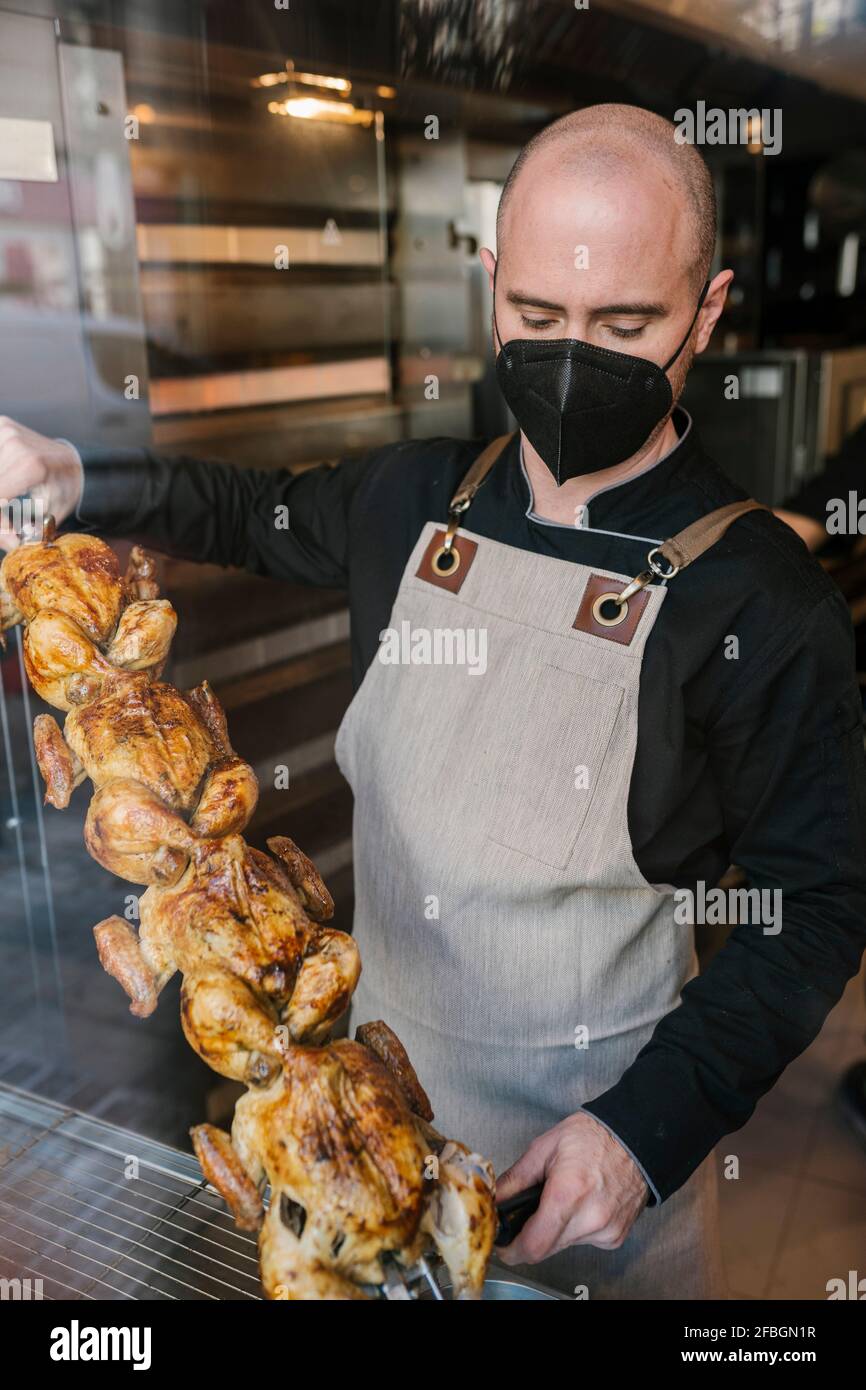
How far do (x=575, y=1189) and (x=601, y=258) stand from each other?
0.74 meters

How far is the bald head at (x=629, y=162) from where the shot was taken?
90 cm

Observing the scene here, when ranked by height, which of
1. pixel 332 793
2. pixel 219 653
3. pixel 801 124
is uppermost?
pixel 801 124

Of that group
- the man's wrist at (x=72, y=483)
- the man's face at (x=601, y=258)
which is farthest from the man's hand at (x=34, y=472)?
the man's face at (x=601, y=258)

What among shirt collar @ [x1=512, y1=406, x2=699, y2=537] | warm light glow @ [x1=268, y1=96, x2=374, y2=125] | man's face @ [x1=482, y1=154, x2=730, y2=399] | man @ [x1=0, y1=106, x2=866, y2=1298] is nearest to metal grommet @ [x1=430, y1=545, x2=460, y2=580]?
man @ [x1=0, y1=106, x2=866, y2=1298]

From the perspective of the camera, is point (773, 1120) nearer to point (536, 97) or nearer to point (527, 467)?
point (527, 467)

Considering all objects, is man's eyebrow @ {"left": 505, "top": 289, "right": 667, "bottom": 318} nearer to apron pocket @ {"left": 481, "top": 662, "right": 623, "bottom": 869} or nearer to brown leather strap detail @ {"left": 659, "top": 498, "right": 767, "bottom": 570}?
brown leather strap detail @ {"left": 659, "top": 498, "right": 767, "bottom": 570}

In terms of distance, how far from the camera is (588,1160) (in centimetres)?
89

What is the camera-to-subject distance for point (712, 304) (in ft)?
3.34

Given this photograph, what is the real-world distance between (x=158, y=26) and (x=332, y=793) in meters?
0.92

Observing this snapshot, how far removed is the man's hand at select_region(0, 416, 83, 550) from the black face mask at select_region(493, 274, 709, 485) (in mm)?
435

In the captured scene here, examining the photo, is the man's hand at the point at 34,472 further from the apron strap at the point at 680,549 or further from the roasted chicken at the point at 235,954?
the apron strap at the point at 680,549

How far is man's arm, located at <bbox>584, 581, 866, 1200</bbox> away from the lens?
99 cm
